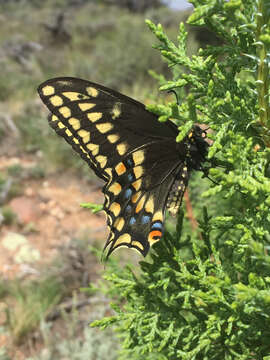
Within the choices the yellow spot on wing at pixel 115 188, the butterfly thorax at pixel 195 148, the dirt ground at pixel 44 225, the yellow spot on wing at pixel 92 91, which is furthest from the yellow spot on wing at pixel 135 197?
the dirt ground at pixel 44 225

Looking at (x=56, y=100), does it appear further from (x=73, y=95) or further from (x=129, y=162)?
(x=129, y=162)

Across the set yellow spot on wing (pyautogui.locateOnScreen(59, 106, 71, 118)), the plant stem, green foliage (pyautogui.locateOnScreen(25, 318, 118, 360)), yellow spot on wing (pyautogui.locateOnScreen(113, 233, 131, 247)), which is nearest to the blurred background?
green foliage (pyautogui.locateOnScreen(25, 318, 118, 360))

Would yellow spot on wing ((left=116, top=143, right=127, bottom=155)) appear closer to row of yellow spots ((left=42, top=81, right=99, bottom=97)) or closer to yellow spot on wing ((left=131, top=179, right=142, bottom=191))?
yellow spot on wing ((left=131, top=179, right=142, bottom=191))

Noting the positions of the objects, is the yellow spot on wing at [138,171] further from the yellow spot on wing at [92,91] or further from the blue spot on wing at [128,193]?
the yellow spot on wing at [92,91]

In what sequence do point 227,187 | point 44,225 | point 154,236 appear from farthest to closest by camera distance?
point 44,225 → point 154,236 → point 227,187

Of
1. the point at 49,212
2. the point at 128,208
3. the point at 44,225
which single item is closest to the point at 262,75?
the point at 128,208

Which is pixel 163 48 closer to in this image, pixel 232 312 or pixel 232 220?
pixel 232 220

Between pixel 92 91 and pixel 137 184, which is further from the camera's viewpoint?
pixel 137 184
